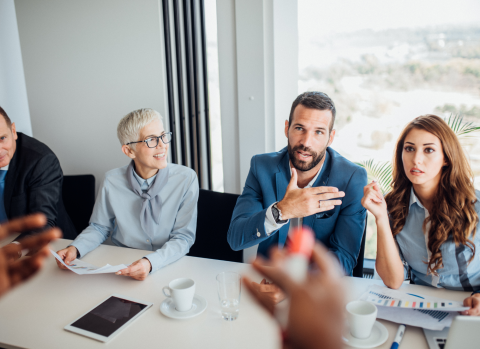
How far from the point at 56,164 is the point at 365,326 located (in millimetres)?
1989

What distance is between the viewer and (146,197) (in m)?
1.91

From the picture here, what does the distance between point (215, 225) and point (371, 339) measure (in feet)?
3.69

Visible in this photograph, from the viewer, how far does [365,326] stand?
1021 millimetres

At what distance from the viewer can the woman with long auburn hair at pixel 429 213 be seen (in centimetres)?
138

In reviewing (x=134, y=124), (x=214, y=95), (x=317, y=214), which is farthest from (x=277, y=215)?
(x=214, y=95)

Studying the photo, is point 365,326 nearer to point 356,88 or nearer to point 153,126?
point 153,126

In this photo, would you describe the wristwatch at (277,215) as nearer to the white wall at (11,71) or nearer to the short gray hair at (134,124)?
the short gray hair at (134,124)

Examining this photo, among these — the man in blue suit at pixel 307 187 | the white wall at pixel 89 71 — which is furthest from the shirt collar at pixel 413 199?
the white wall at pixel 89 71

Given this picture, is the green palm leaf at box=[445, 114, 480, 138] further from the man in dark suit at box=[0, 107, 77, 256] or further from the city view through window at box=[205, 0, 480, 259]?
the man in dark suit at box=[0, 107, 77, 256]

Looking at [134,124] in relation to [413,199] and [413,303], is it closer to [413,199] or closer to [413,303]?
[413,199]

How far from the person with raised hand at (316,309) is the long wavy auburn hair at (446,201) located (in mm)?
1119

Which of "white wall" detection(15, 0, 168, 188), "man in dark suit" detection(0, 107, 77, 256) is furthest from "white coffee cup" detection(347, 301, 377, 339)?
"white wall" detection(15, 0, 168, 188)

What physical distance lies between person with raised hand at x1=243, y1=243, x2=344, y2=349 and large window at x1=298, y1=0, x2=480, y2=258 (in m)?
2.18

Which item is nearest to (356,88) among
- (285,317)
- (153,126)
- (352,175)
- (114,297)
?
(352,175)
